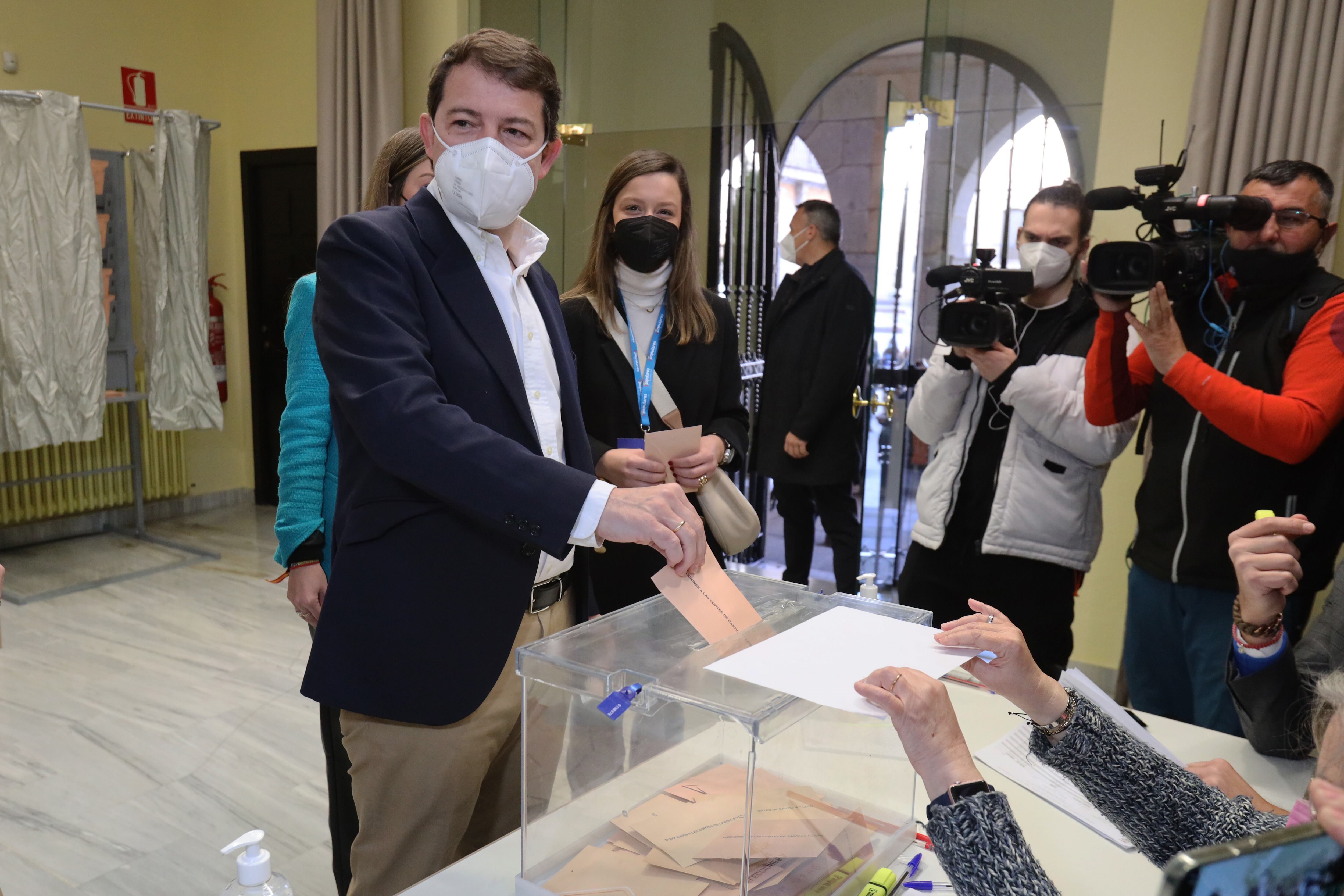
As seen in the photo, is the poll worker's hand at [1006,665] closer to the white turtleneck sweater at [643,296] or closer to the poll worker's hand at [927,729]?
the poll worker's hand at [927,729]

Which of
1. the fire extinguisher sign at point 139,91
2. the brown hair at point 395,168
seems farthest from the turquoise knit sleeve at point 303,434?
the fire extinguisher sign at point 139,91

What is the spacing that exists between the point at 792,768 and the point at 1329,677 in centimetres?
52

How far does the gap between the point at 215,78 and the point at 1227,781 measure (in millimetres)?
5934

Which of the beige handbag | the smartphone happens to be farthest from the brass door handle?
the smartphone

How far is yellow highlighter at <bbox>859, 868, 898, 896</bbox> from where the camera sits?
37.8 inches

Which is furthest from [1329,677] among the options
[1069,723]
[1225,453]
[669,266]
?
[669,266]

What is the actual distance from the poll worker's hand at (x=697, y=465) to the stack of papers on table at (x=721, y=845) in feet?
2.47

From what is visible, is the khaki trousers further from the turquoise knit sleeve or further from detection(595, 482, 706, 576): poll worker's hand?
the turquoise knit sleeve

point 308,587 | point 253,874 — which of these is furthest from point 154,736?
point 253,874

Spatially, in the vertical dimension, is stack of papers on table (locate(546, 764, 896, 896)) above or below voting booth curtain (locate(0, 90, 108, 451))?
below

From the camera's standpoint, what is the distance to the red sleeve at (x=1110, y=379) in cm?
203

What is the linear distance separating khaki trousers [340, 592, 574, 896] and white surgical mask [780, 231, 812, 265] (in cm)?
256

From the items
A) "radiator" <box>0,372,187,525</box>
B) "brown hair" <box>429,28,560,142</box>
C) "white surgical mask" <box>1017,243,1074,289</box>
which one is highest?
"brown hair" <box>429,28,560,142</box>

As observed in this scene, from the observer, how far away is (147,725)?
115 inches
